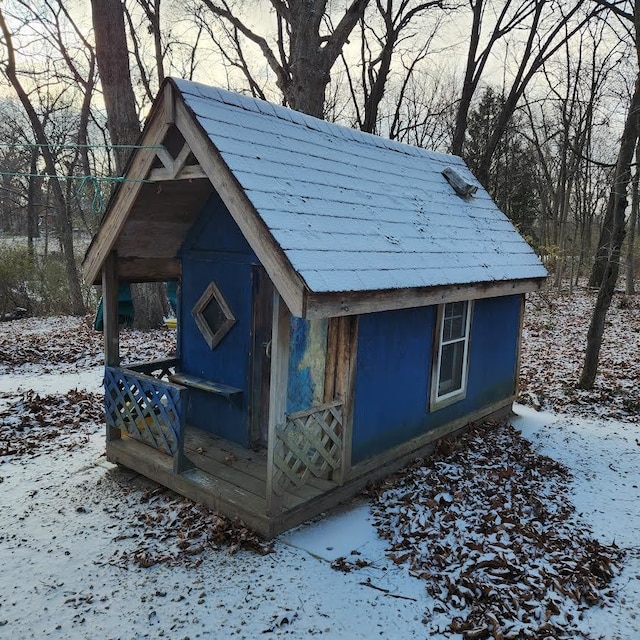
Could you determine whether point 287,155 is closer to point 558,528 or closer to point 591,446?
point 558,528

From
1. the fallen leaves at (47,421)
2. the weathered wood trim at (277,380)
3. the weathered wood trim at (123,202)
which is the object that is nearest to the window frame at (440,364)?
the weathered wood trim at (277,380)

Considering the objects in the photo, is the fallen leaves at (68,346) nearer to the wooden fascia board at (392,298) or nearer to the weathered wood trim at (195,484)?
the weathered wood trim at (195,484)

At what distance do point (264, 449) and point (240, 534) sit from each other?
1495 mm

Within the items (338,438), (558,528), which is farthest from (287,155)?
(558,528)

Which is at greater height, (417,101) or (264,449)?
(417,101)

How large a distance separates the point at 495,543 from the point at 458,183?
17.5 feet

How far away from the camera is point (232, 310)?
20.1ft

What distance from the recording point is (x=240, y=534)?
191 inches

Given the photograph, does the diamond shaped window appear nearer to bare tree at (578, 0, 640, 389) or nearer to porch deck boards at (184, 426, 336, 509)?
porch deck boards at (184, 426, 336, 509)

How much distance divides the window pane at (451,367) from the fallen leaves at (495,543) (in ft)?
2.55

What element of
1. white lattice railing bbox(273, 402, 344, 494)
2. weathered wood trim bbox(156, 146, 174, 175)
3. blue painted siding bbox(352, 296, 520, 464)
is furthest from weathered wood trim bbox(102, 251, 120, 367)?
blue painted siding bbox(352, 296, 520, 464)

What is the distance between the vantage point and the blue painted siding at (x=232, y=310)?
604cm

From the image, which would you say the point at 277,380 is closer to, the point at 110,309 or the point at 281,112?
the point at 110,309

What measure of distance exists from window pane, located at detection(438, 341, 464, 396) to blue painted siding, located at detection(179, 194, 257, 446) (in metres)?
2.70
